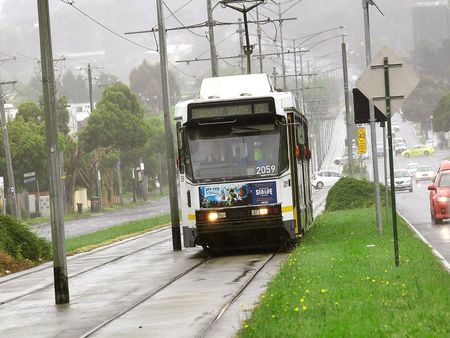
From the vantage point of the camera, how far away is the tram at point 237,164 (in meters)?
27.7

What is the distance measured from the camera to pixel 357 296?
16406 mm

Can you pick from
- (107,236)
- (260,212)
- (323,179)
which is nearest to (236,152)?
(260,212)

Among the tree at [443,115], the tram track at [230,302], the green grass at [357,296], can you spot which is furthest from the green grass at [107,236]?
the tree at [443,115]

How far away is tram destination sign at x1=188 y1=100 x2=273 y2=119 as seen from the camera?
91.3 feet

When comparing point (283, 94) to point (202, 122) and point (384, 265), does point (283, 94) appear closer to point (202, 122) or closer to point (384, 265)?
point (202, 122)

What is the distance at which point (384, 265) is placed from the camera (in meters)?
20.8

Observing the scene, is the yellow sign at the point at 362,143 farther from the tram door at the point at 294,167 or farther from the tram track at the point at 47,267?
the tram door at the point at 294,167

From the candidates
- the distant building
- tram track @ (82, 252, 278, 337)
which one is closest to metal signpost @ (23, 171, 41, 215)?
the distant building

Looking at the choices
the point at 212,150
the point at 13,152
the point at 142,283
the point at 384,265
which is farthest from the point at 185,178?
the point at 13,152

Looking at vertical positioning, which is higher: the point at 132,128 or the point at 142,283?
the point at 132,128

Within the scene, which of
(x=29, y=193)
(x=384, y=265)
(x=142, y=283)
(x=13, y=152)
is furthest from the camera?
(x=29, y=193)

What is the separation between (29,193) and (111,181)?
39.5 feet

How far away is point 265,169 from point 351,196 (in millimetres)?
23944

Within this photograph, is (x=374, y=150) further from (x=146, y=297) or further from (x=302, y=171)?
(x=146, y=297)
